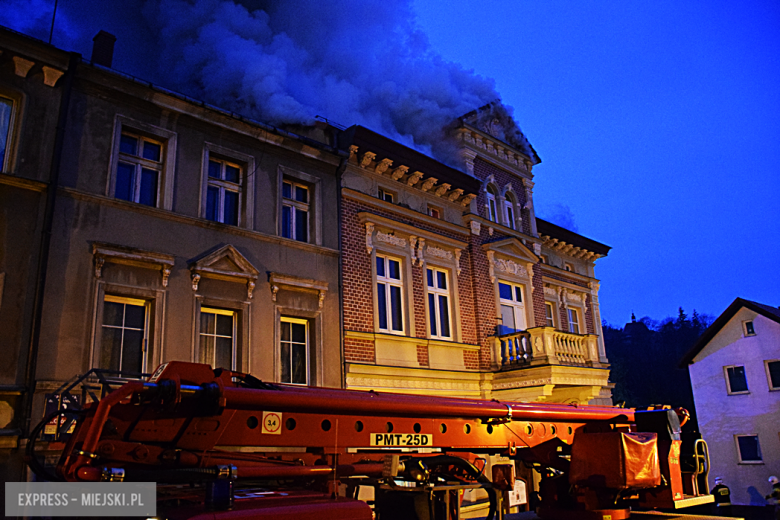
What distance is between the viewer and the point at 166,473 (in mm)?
4770

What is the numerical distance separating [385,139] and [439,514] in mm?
11318

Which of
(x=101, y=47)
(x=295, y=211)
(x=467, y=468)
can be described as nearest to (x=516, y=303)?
(x=295, y=211)

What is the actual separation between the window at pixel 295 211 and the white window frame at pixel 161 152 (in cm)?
279

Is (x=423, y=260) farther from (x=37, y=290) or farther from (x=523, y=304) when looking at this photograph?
(x=37, y=290)

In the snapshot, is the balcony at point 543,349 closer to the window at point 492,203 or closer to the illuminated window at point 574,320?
the window at point 492,203

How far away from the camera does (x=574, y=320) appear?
75.9 ft

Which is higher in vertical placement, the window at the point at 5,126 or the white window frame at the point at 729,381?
the window at the point at 5,126

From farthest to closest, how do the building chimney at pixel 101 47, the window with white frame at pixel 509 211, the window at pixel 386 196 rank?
1. the window with white frame at pixel 509 211
2. the window at pixel 386 196
3. the building chimney at pixel 101 47

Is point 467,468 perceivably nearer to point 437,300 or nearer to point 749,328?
point 437,300

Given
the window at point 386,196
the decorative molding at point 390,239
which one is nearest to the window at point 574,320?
the decorative molding at point 390,239

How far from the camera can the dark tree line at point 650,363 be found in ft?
191

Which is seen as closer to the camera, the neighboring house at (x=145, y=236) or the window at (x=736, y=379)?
the neighboring house at (x=145, y=236)

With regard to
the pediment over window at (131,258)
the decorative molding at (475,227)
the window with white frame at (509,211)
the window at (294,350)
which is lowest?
the window at (294,350)

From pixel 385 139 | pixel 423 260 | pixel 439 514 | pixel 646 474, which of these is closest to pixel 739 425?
pixel 423 260
